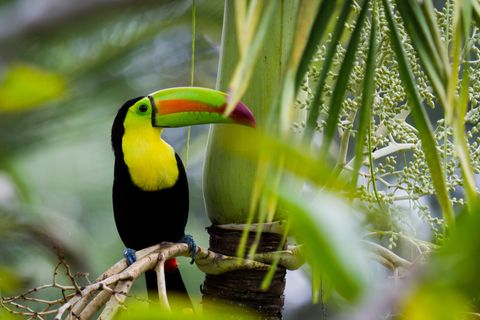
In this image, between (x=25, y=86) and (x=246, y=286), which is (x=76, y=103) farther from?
(x=25, y=86)

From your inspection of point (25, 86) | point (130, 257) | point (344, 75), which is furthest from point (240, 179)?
point (25, 86)

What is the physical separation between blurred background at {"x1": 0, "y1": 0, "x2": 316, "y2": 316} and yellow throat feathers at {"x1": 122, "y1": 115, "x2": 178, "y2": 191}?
23 cm

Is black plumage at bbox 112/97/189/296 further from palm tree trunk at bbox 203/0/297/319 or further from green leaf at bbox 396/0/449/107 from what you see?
green leaf at bbox 396/0/449/107

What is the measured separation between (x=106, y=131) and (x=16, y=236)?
2.75 metres

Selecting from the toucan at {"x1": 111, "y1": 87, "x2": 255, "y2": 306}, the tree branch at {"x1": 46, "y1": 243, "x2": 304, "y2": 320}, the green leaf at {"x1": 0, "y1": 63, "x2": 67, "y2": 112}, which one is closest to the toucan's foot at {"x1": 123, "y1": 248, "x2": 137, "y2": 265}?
the tree branch at {"x1": 46, "y1": 243, "x2": 304, "y2": 320}

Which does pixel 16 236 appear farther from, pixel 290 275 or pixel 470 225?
pixel 290 275

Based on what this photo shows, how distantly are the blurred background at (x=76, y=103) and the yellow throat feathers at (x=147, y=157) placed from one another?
0.74 feet

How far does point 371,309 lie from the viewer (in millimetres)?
320

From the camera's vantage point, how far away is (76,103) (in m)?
2.96

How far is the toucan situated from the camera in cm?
186

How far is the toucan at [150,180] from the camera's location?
186 cm

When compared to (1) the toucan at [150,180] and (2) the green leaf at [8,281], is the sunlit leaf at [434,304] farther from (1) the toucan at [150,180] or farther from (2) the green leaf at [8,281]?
(1) the toucan at [150,180]

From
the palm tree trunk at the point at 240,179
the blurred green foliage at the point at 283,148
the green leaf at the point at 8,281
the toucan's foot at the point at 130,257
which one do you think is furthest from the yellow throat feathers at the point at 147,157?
the green leaf at the point at 8,281

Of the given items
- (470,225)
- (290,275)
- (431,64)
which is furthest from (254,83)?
(290,275)
